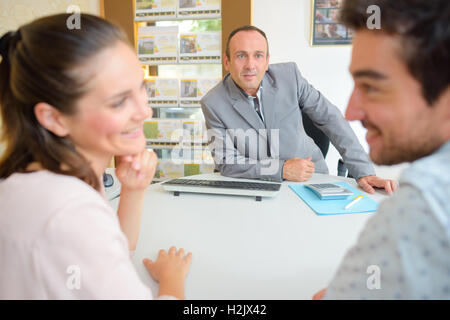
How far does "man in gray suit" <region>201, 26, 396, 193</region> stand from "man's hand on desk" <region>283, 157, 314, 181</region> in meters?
0.31

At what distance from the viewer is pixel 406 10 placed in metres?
0.54

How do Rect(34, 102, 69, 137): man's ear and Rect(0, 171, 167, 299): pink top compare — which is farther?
Rect(34, 102, 69, 137): man's ear

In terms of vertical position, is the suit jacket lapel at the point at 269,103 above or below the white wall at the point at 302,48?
below

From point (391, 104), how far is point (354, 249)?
0.88ft

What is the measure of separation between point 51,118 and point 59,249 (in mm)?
293

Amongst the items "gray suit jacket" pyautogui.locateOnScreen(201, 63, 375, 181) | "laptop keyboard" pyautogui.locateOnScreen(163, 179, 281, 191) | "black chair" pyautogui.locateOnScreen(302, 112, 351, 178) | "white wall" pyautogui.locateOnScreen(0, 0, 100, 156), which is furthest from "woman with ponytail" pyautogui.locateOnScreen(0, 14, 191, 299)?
"white wall" pyautogui.locateOnScreen(0, 0, 100, 156)

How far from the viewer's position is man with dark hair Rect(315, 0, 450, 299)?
463 millimetres

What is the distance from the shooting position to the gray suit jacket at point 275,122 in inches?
76.4

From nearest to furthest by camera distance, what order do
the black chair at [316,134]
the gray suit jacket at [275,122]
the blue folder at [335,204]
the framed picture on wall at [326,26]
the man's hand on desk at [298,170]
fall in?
the blue folder at [335,204]
the man's hand on desk at [298,170]
the gray suit jacket at [275,122]
the black chair at [316,134]
the framed picture on wall at [326,26]

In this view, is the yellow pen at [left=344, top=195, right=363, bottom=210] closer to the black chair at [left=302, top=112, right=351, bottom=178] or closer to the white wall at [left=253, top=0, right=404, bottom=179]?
the black chair at [left=302, top=112, right=351, bottom=178]

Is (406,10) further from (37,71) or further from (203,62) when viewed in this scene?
(203,62)

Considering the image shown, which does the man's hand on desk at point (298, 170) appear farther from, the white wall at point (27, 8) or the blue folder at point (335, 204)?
the white wall at point (27, 8)

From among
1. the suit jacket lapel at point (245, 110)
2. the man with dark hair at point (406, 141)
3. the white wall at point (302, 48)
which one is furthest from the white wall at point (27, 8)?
the man with dark hair at point (406, 141)

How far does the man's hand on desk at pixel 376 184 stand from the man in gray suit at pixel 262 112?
40 cm
